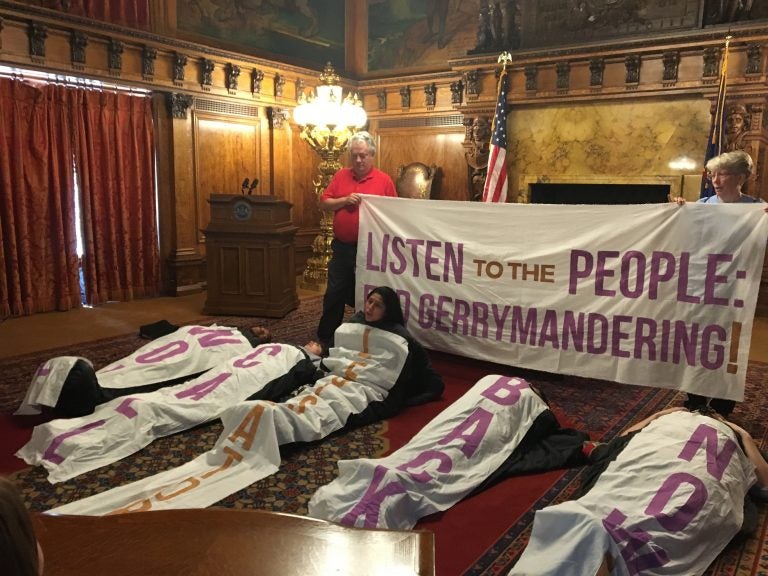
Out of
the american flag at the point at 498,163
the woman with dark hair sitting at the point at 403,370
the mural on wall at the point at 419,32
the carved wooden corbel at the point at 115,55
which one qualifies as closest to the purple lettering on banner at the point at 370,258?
the woman with dark hair sitting at the point at 403,370

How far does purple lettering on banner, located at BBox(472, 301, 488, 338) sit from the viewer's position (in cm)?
391

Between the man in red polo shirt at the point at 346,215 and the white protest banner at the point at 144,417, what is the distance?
3.43 feet

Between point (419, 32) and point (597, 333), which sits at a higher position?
point (419, 32)

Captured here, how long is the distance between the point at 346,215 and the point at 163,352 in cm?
157

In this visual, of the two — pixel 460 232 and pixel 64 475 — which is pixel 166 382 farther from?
pixel 460 232

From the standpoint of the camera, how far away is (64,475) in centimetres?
253

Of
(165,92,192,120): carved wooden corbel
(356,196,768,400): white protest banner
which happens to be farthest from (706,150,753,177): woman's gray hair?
(165,92,192,120): carved wooden corbel

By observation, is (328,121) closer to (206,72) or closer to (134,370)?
(206,72)

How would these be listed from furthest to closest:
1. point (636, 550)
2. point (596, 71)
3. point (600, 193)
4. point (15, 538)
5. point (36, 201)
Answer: point (600, 193), point (596, 71), point (36, 201), point (636, 550), point (15, 538)

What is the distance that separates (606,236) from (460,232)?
916mm

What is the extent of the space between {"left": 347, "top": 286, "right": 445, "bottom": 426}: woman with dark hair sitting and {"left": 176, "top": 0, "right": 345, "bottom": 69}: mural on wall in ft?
15.7

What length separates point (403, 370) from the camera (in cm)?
330

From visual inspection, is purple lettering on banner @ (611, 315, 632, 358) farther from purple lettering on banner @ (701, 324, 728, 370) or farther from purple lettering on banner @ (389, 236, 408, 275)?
purple lettering on banner @ (389, 236, 408, 275)

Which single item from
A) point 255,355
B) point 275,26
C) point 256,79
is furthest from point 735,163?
point 275,26
